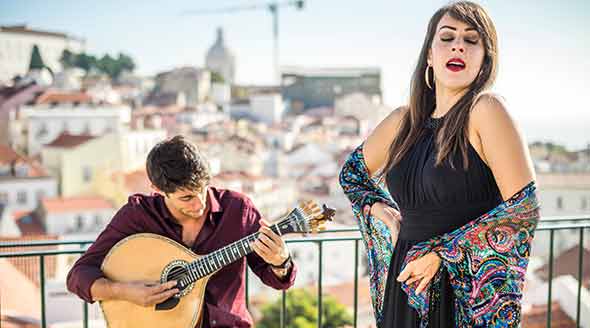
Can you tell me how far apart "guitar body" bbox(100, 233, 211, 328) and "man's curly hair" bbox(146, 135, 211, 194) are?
18 centimetres

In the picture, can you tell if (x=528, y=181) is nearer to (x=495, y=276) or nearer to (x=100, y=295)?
(x=495, y=276)

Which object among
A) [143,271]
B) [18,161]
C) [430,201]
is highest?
[430,201]

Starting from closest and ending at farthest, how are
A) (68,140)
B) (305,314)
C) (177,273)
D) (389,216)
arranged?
1. (389,216)
2. (177,273)
3. (305,314)
4. (68,140)

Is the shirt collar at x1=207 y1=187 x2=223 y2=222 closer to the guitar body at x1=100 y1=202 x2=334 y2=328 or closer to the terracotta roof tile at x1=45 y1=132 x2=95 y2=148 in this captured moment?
the guitar body at x1=100 y1=202 x2=334 y2=328

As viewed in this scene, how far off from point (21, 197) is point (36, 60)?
99.7 ft

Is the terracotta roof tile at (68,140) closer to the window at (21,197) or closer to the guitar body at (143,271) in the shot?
the window at (21,197)

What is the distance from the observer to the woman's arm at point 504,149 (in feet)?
4.77

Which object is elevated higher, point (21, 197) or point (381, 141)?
point (381, 141)

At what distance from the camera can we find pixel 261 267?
6.23 ft

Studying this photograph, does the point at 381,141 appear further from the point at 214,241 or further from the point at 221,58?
the point at 221,58

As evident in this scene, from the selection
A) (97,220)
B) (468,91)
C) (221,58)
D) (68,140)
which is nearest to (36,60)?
(221,58)

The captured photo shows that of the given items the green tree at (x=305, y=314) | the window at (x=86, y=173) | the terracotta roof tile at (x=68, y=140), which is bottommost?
the green tree at (x=305, y=314)

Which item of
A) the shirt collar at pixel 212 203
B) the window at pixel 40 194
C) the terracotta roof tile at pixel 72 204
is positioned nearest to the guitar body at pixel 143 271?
the shirt collar at pixel 212 203

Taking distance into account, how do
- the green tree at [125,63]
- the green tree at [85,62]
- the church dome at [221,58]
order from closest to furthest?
the green tree at [85,62], the green tree at [125,63], the church dome at [221,58]
